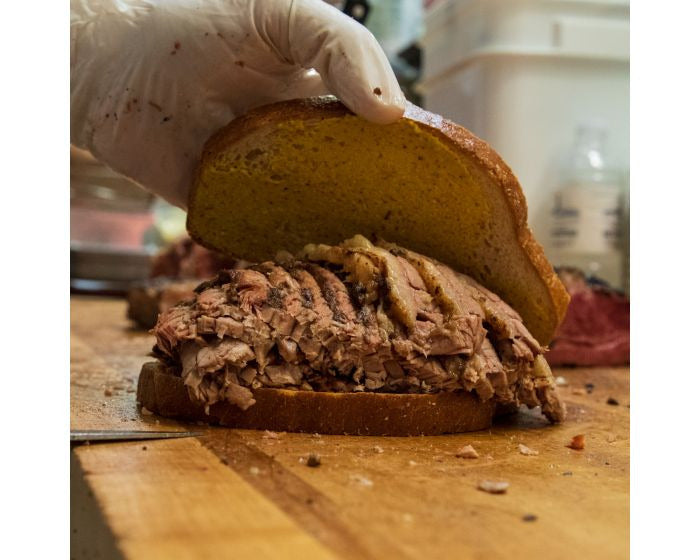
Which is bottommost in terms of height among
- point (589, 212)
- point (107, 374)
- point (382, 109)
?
point (107, 374)

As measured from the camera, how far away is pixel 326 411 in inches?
70.9

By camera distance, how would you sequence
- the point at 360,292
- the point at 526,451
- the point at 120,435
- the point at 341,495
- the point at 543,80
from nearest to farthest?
the point at 341,495 < the point at 120,435 < the point at 526,451 < the point at 360,292 < the point at 543,80

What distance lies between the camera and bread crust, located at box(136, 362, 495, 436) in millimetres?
1790

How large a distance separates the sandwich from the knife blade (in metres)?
0.10

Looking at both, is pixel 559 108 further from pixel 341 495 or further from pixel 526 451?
pixel 341 495

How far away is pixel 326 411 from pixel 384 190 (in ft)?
2.39

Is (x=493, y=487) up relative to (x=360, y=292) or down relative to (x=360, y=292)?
down

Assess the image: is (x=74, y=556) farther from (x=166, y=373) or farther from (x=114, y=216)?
(x=114, y=216)

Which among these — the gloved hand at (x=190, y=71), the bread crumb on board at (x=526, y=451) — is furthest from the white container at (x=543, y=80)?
the bread crumb on board at (x=526, y=451)

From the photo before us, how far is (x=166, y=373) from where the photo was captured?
192 centimetres

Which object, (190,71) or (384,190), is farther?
(190,71)

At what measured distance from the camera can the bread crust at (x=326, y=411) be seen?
5.87 ft

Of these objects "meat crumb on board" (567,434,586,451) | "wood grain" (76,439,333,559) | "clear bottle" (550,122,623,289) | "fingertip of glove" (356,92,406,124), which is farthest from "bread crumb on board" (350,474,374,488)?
"clear bottle" (550,122,623,289)

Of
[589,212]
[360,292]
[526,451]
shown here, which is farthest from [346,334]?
[589,212]
